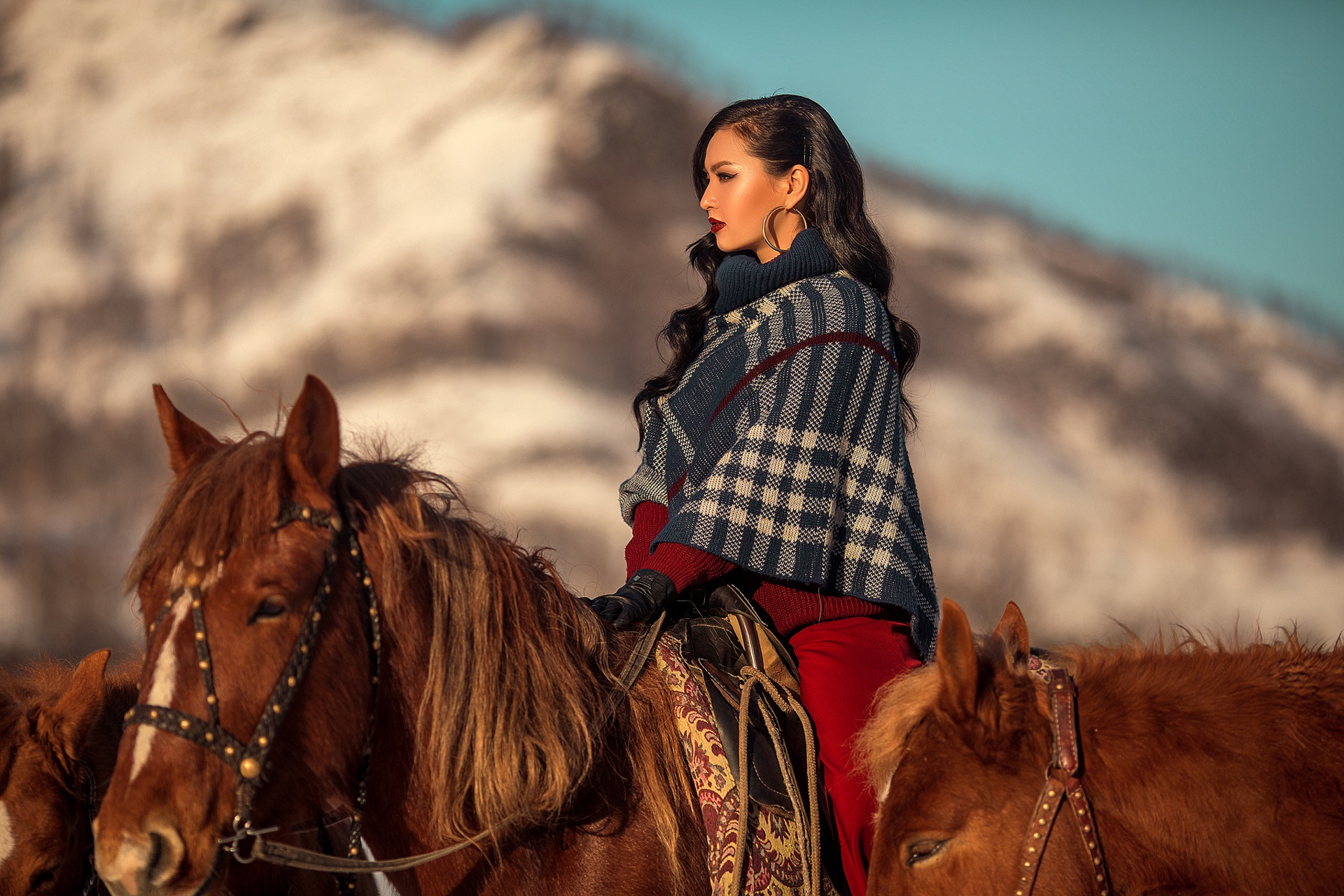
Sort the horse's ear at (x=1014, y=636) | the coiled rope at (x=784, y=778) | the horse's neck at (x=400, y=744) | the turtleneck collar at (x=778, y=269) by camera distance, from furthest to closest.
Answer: the turtleneck collar at (x=778, y=269), the coiled rope at (x=784, y=778), the horse's neck at (x=400, y=744), the horse's ear at (x=1014, y=636)

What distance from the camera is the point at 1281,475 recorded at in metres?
13.3

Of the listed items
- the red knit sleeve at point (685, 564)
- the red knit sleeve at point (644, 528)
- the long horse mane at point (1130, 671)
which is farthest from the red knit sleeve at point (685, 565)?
the long horse mane at point (1130, 671)

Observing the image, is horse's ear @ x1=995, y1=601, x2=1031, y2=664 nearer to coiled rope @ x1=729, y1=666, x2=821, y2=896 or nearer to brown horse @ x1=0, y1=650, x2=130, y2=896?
coiled rope @ x1=729, y1=666, x2=821, y2=896

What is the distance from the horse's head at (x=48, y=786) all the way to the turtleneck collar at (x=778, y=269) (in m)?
1.79

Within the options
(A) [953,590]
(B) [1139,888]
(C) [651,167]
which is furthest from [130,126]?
(B) [1139,888]

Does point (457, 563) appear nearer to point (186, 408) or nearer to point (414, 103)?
point (186, 408)

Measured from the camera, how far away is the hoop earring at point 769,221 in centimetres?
261

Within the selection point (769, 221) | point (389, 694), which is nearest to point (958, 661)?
point (389, 694)

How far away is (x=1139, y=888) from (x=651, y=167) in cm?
1352

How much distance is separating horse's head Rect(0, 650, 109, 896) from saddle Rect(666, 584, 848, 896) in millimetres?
1388

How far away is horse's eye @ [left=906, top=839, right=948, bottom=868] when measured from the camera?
5.27ft

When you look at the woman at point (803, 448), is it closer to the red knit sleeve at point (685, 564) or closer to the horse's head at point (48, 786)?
the red knit sleeve at point (685, 564)

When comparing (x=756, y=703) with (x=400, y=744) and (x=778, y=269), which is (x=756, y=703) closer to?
(x=400, y=744)

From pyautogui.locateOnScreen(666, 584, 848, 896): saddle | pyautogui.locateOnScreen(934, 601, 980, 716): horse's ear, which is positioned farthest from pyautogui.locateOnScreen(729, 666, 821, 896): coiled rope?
pyautogui.locateOnScreen(934, 601, 980, 716): horse's ear
